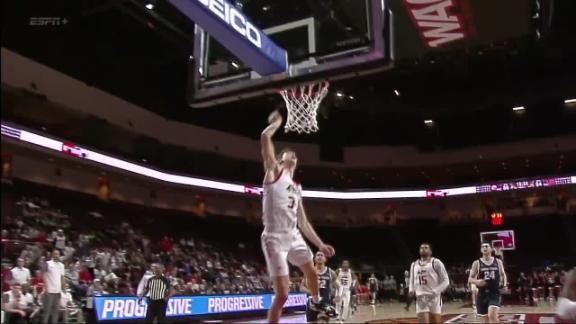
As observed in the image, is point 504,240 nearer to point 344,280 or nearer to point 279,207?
point 344,280

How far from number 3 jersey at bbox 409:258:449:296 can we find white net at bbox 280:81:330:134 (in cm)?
263

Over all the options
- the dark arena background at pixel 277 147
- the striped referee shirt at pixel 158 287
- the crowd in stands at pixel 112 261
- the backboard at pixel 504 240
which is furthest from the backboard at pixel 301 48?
the backboard at pixel 504 240

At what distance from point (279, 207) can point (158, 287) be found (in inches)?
272

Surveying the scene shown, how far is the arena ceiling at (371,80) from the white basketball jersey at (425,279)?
5.43m

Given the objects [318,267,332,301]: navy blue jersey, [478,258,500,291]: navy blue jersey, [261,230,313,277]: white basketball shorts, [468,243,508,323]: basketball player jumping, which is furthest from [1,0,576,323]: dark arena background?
[478,258,500,291]: navy blue jersey

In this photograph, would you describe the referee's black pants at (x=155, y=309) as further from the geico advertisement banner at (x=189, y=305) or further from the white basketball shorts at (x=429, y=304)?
the white basketball shorts at (x=429, y=304)

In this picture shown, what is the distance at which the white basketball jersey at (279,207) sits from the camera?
4855 millimetres

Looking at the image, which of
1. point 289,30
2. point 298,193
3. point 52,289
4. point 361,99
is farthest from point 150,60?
point 298,193

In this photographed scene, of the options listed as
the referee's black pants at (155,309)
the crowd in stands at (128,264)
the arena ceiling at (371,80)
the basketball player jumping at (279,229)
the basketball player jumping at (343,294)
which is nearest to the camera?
the basketball player jumping at (279,229)

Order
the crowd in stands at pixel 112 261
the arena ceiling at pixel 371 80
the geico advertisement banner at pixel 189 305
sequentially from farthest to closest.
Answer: the arena ceiling at pixel 371 80, the geico advertisement banner at pixel 189 305, the crowd in stands at pixel 112 261

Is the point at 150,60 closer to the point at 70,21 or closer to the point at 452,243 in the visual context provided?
the point at 70,21

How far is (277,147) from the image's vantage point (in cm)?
3023

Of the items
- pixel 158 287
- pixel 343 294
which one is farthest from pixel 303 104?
pixel 343 294

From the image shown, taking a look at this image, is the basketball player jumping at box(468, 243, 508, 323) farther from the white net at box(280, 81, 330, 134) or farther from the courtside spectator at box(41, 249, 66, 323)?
the courtside spectator at box(41, 249, 66, 323)
